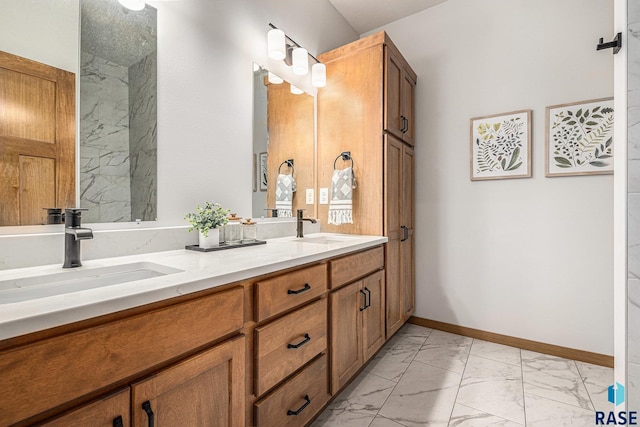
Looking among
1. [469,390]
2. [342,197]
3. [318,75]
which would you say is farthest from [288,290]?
[318,75]

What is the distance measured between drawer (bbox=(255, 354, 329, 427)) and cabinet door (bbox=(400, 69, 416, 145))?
189cm

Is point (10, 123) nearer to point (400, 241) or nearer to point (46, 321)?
point (46, 321)

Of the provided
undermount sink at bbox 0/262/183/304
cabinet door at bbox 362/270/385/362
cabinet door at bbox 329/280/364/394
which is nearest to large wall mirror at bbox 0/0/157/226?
undermount sink at bbox 0/262/183/304

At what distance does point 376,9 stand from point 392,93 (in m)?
1.05

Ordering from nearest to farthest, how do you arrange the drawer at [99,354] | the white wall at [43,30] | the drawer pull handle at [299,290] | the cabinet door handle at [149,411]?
the drawer at [99,354]
the cabinet door handle at [149,411]
the white wall at [43,30]
the drawer pull handle at [299,290]

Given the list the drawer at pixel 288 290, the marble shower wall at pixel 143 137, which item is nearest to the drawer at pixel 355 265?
the drawer at pixel 288 290

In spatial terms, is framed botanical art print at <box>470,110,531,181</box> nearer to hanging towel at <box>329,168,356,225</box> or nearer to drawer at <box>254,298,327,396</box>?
hanging towel at <box>329,168,356,225</box>

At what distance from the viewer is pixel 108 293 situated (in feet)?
2.29

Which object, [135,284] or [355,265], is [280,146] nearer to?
[355,265]

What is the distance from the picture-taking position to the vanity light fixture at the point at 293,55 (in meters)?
1.91

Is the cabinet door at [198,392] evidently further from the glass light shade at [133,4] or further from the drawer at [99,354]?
the glass light shade at [133,4]

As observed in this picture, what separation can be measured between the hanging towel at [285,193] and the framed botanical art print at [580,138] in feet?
6.25

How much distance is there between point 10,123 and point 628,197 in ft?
6.84

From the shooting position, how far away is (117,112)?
1251mm
